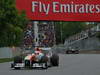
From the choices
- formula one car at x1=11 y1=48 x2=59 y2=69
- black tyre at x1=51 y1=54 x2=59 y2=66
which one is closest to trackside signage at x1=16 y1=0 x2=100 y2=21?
black tyre at x1=51 y1=54 x2=59 y2=66

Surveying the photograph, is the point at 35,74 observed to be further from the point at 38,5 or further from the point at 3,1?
the point at 38,5

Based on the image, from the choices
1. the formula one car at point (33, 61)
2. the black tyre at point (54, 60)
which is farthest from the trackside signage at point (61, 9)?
the formula one car at point (33, 61)

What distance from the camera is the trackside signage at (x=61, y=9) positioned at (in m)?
50.6

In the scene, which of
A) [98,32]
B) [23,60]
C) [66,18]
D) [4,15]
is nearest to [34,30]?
[66,18]

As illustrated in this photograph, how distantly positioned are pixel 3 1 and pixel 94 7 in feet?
73.6

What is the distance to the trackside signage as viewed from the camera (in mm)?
50562

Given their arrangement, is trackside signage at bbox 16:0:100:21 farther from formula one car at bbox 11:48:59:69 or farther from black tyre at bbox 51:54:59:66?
formula one car at bbox 11:48:59:69

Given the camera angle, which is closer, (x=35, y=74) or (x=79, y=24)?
(x=35, y=74)

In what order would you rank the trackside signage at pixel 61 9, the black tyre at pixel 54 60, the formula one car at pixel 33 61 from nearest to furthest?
the formula one car at pixel 33 61 < the black tyre at pixel 54 60 < the trackside signage at pixel 61 9

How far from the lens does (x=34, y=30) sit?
189ft

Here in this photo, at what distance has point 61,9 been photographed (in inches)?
1999

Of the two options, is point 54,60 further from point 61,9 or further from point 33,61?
point 61,9

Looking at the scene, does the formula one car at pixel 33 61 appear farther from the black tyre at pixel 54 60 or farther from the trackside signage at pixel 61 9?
the trackside signage at pixel 61 9

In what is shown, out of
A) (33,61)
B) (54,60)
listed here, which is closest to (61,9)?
(54,60)
